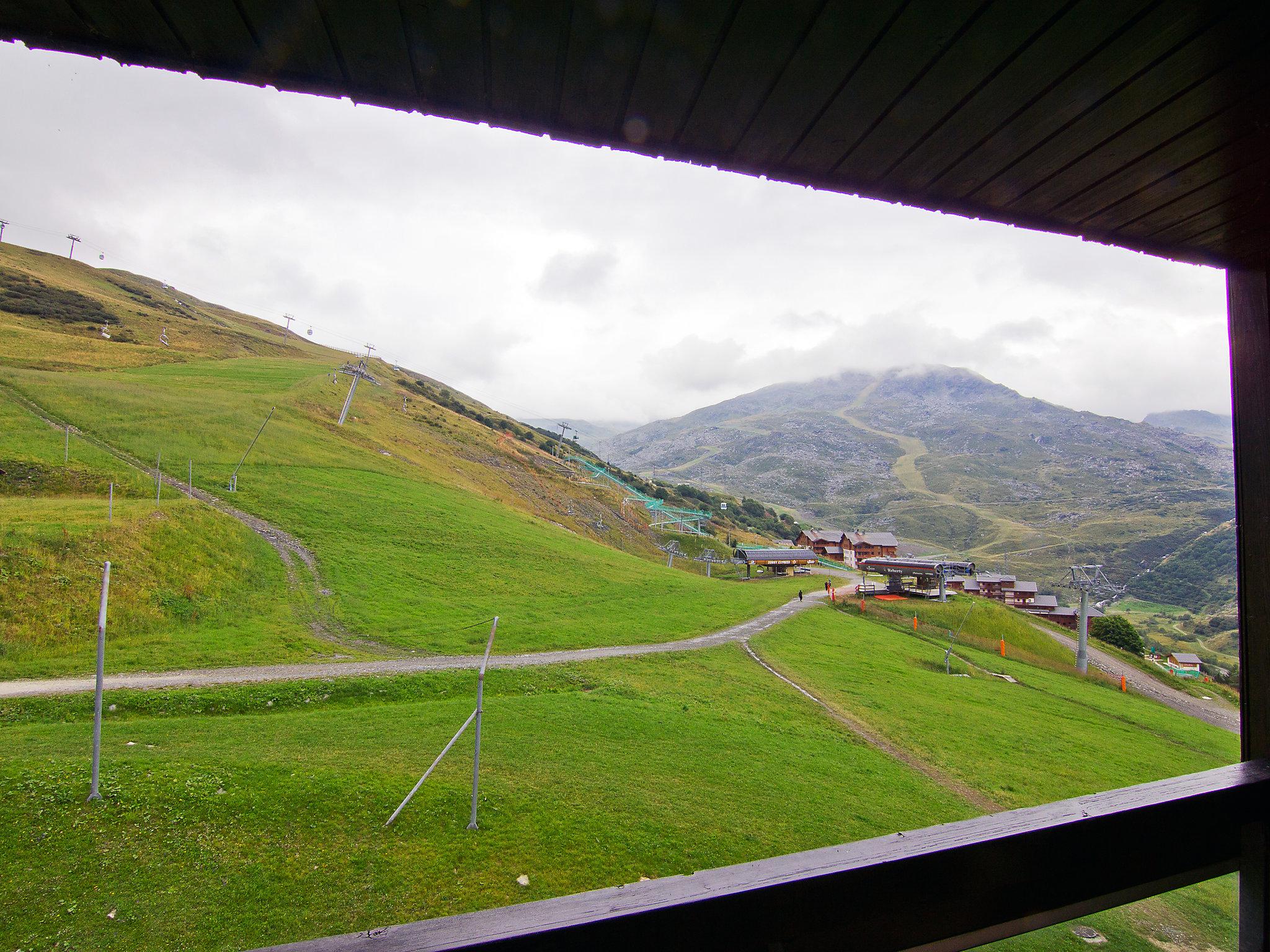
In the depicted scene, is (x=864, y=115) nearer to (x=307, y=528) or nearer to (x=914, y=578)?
(x=307, y=528)

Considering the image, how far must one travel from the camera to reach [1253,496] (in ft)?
8.32

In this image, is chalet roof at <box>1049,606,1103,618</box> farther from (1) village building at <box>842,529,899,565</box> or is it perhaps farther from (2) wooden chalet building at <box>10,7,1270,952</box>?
(2) wooden chalet building at <box>10,7,1270,952</box>

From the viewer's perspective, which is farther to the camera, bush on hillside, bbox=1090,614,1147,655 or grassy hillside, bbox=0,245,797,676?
bush on hillside, bbox=1090,614,1147,655

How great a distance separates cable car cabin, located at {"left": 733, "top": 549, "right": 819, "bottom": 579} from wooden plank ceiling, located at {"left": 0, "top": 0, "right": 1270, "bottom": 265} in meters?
56.3

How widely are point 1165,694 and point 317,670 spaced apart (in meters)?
44.4

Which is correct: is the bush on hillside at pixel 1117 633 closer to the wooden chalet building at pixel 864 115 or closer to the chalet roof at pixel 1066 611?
the chalet roof at pixel 1066 611

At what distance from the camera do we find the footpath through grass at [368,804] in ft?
20.0

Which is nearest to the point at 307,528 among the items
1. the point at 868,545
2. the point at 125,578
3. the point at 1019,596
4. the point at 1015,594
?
the point at 125,578

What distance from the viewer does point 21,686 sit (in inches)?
517

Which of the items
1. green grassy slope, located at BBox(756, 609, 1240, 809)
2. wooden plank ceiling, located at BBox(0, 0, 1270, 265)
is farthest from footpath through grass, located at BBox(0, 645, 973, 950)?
wooden plank ceiling, located at BBox(0, 0, 1270, 265)

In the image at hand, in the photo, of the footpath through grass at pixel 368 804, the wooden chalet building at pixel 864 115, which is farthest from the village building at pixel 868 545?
the wooden chalet building at pixel 864 115

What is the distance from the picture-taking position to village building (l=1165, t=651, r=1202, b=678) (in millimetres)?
44438

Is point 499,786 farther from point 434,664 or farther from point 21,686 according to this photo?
point 21,686

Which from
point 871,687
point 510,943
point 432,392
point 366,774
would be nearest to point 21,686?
point 366,774
